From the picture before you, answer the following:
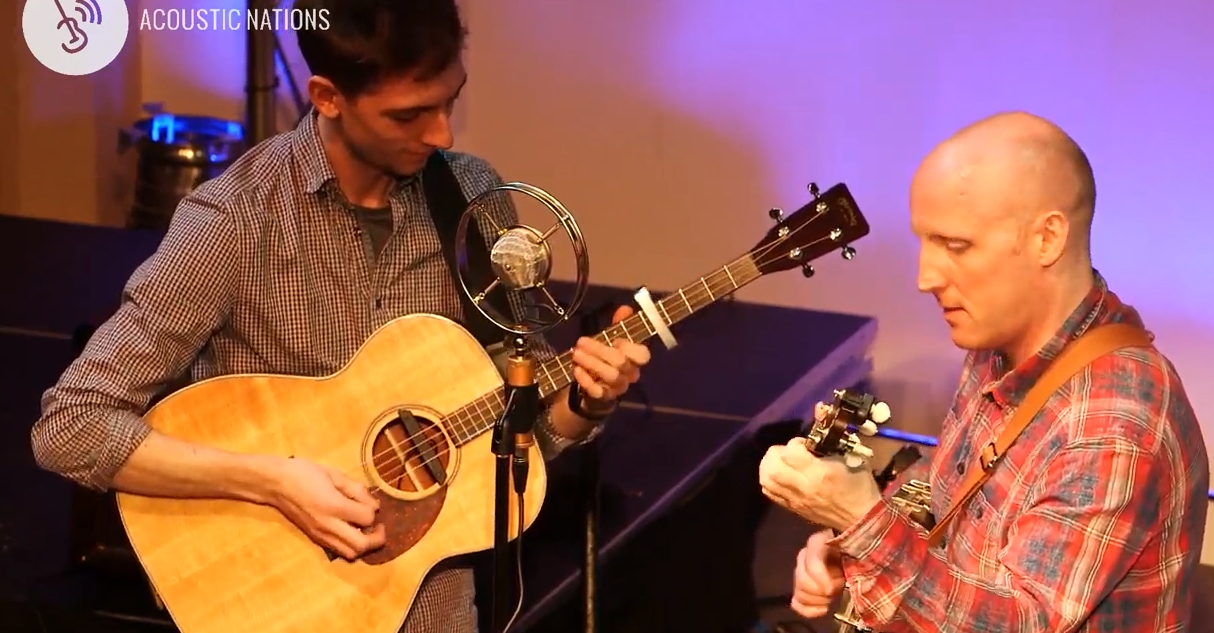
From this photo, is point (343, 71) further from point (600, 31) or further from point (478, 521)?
point (600, 31)

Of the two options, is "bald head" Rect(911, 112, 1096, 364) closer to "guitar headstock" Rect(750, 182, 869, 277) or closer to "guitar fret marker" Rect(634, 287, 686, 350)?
"guitar headstock" Rect(750, 182, 869, 277)

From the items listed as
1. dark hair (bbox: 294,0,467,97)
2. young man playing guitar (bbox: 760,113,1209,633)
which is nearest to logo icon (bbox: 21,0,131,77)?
dark hair (bbox: 294,0,467,97)

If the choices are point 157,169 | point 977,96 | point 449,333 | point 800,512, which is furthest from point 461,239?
point 157,169

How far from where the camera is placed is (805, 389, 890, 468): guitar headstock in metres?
2.09

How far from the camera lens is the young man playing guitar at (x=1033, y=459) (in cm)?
199

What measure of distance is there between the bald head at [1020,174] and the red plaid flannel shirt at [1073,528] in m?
0.15

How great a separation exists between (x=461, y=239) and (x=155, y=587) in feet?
2.69

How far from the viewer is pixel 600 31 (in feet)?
19.0

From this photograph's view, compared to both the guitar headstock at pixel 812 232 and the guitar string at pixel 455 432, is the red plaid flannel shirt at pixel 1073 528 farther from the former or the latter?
the guitar string at pixel 455 432

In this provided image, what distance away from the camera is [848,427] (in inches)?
83.0

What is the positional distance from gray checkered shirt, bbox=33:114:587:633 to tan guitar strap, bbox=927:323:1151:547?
2.71ft

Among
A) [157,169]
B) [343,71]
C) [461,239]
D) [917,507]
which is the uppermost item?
[343,71]

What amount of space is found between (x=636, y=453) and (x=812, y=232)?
1679 millimetres

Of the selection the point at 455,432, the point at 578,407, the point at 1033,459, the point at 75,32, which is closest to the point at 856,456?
the point at 1033,459
